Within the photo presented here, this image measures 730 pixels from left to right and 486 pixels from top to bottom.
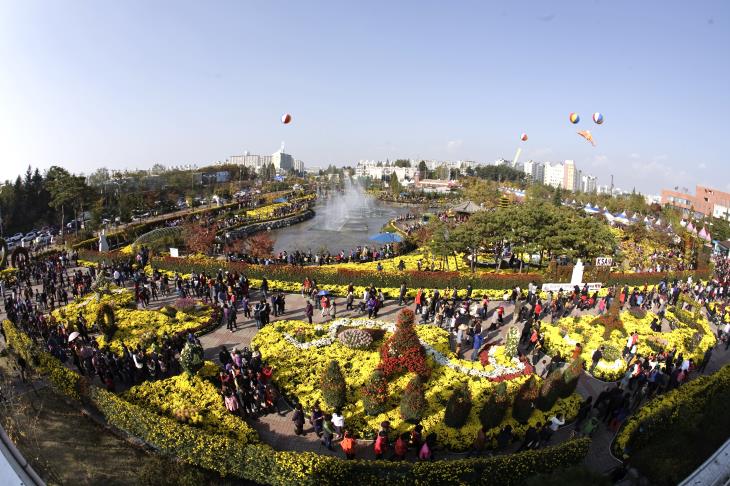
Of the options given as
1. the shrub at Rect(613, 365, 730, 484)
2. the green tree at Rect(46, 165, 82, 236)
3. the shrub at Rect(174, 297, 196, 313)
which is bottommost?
the shrub at Rect(613, 365, 730, 484)

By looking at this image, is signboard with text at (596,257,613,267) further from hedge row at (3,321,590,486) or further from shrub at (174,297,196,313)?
shrub at (174,297,196,313)

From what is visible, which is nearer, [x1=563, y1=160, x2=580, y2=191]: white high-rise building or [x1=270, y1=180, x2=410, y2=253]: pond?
[x1=270, y1=180, x2=410, y2=253]: pond

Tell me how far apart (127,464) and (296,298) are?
11.3 m

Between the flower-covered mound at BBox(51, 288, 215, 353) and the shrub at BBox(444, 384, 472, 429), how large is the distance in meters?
9.41

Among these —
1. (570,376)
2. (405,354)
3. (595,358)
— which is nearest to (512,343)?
(570,376)

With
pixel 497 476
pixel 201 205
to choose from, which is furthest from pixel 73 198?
pixel 497 476

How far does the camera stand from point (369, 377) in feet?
37.9

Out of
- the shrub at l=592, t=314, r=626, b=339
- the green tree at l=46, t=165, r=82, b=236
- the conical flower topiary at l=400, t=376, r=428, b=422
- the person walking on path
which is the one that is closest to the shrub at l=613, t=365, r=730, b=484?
the shrub at l=592, t=314, r=626, b=339

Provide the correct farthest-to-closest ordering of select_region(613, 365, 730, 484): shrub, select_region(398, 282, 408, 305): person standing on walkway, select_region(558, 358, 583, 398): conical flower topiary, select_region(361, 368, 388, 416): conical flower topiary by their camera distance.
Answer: select_region(398, 282, 408, 305): person standing on walkway
select_region(558, 358, 583, 398): conical flower topiary
select_region(361, 368, 388, 416): conical flower topiary
select_region(613, 365, 730, 484): shrub

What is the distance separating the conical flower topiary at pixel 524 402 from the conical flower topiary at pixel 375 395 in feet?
10.6

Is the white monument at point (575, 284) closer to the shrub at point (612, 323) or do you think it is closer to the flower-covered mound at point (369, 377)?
the shrub at point (612, 323)

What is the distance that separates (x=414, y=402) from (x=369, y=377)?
1.90 meters

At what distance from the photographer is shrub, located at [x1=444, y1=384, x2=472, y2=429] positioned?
32.1 feet

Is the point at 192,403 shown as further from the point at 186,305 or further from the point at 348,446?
the point at 186,305
